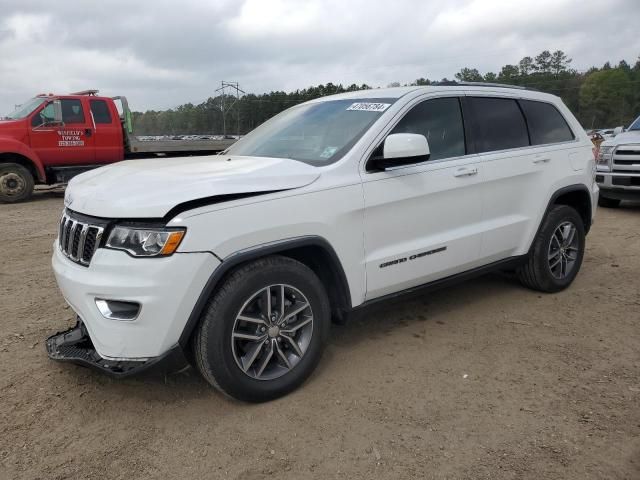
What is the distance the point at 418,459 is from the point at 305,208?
1430 millimetres

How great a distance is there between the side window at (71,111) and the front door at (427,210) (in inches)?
401

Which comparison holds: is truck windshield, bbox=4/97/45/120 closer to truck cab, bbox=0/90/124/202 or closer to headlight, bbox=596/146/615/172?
truck cab, bbox=0/90/124/202

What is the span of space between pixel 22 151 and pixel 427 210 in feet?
34.1

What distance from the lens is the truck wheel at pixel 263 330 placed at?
2.71 meters

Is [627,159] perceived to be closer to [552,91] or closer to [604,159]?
[604,159]

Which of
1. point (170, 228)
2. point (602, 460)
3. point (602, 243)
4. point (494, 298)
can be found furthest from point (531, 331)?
point (602, 243)

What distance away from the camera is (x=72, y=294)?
277cm

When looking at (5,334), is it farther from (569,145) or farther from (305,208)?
(569,145)

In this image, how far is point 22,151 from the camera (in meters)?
11.0

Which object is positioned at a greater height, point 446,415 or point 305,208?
point 305,208

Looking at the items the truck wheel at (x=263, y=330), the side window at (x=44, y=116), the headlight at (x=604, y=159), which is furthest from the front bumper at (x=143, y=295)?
Result: the side window at (x=44, y=116)

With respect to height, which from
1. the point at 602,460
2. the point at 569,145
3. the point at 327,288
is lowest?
the point at 602,460

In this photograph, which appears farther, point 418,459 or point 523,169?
point 523,169

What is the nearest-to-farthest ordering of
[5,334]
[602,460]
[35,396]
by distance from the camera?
[602,460] → [35,396] → [5,334]
